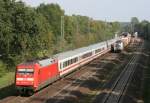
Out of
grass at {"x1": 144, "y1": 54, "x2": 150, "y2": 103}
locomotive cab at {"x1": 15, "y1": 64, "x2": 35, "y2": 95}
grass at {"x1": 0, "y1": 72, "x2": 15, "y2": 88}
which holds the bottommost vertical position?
grass at {"x1": 0, "y1": 72, "x2": 15, "y2": 88}

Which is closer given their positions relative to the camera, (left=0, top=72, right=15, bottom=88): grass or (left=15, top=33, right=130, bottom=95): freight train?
(left=15, top=33, right=130, bottom=95): freight train

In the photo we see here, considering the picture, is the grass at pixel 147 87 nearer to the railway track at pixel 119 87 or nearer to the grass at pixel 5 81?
the railway track at pixel 119 87

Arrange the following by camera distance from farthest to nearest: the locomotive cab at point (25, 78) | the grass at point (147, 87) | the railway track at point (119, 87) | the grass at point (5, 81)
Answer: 1. the grass at point (5, 81)
2. the grass at point (147, 87)
3. the railway track at point (119, 87)
4. the locomotive cab at point (25, 78)

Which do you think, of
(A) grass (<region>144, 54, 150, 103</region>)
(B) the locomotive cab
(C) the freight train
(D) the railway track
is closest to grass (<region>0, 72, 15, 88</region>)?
(C) the freight train

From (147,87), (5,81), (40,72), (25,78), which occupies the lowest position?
(5,81)

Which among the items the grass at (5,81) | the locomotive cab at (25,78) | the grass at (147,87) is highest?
the locomotive cab at (25,78)

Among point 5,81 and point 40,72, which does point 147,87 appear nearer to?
point 40,72

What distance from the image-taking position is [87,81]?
143ft

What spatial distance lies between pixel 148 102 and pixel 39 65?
9769 millimetres

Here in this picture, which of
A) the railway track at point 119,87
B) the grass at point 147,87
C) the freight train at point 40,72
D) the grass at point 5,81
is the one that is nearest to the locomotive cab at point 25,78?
the freight train at point 40,72

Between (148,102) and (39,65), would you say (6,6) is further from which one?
(148,102)

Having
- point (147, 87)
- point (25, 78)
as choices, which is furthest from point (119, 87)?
point (25, 78)

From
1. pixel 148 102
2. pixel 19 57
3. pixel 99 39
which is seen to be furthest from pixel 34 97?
pixel 99 39

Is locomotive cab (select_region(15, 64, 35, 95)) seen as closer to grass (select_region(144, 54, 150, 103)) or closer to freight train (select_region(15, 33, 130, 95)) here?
freight train (select_region(15, 33, 130, 95))
